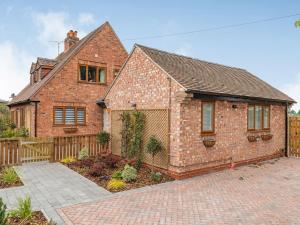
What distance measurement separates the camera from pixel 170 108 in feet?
35.7

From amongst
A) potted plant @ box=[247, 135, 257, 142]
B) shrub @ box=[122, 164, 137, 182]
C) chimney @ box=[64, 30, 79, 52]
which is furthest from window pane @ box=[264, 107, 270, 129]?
chimney @ box=[64, 30, 79, 52]

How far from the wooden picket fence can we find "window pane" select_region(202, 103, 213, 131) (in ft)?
21.4

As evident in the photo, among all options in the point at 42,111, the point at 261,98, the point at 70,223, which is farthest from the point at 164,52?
the point at 70,223

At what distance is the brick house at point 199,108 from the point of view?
10.6m

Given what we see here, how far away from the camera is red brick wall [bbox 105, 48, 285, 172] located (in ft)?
34.4

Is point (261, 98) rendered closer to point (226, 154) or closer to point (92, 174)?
point (226, 154)

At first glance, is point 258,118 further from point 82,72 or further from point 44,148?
point 82,72

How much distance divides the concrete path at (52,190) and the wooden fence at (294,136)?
13617mm

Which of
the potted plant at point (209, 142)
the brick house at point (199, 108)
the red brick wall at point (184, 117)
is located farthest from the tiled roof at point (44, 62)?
the potted plant at point (209, 142)

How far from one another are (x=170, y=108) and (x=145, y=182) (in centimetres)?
324

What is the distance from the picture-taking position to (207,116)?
11562 millimetres

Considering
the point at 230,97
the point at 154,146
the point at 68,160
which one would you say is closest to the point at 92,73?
the point at 68,160

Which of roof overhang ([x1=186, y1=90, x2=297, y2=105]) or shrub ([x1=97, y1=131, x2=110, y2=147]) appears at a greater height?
roof overhang ([x1=186, y1=90, x2=297, y2=105])

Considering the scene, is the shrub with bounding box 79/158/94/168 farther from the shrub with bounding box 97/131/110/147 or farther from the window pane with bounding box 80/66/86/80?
the window pane with bounding box 80/66/86/80
